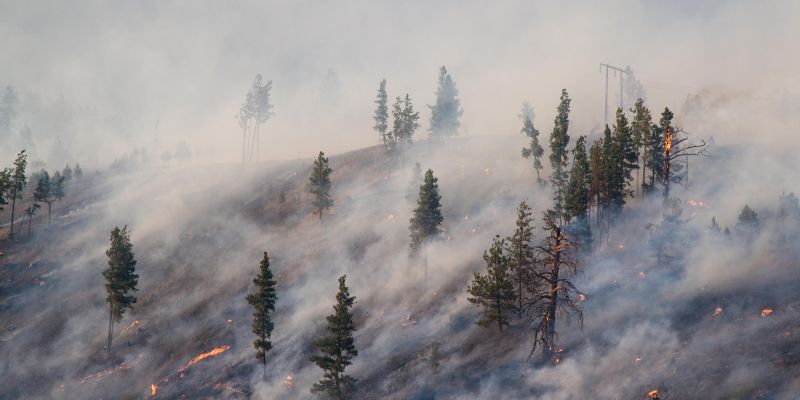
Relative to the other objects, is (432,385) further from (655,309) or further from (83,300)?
(83,300)

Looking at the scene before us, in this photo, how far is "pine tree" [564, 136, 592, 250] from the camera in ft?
178

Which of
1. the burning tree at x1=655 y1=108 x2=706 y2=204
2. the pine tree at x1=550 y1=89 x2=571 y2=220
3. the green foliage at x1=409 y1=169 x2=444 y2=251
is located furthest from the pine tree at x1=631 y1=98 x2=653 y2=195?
the green foliage at x1=409 y1=169 x2=444 y2=251

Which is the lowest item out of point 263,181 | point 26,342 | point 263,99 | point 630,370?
point 26,342

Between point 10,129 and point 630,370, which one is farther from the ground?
point 10,129

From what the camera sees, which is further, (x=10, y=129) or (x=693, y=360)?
(x=10, y=129)

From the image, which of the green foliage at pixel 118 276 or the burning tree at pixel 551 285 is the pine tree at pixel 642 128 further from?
the green foliage at pixel 118 276

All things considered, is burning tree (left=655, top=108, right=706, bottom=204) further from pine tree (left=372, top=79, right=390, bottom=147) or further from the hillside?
pine tree (left=372, top=79, right=390, bottom=147)

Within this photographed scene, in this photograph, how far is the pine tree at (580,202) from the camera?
178 feet

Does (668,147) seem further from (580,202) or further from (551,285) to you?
(551,285)

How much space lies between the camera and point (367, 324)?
5606 centimetres

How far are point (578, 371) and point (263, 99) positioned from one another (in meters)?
105

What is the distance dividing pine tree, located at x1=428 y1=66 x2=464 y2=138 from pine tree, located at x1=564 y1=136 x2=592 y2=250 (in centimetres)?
5293

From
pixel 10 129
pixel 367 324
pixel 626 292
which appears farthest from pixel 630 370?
pixel 10 129

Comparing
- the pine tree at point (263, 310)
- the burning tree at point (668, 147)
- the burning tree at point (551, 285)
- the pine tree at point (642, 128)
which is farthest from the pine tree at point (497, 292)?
the pine tree at point (642, 128)
